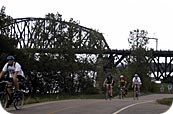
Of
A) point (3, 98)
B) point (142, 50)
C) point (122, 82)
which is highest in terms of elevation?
point (142, 50)

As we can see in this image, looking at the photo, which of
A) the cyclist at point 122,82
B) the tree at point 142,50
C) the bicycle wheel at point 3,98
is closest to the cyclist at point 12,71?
the bicycle wheel at point 3,98

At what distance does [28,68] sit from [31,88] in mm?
954

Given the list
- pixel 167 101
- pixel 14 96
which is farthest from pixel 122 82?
pixel 167 101

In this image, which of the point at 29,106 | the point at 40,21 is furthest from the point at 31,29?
the point at 29,106

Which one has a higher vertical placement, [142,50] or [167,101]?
[142,50]

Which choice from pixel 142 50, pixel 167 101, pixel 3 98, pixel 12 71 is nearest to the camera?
pixel 167 101

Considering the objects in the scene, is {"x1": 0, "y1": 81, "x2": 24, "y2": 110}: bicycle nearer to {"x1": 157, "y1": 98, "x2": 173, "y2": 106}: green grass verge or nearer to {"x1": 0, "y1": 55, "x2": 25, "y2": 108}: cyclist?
{"x1": 0, "y1": 55, "x2": 25, "y2": 108}: cyclist

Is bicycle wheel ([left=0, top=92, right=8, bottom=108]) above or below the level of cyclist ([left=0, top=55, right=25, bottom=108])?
below

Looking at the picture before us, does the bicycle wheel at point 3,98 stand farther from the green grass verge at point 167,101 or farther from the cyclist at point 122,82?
the cyclist at point 122,82

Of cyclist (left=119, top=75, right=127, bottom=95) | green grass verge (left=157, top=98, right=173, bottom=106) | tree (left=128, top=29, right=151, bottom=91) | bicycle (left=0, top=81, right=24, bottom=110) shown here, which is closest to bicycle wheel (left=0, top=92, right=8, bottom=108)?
bicycle (left=0, top=81, right=24, bottom=110)

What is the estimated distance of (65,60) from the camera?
25.0m

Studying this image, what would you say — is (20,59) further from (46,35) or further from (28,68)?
(46,35)

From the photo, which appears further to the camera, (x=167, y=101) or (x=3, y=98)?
(x=3, y=98)

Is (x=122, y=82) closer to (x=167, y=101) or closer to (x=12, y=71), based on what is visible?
(x=12, y=71)
